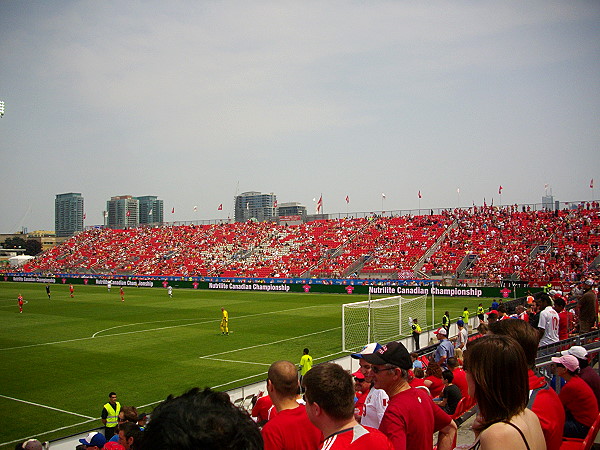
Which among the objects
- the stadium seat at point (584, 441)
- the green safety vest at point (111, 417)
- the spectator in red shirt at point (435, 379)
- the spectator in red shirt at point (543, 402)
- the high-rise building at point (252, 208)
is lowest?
the green safety vest at point (111, 417)

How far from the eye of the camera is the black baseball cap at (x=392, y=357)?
4.21 meters

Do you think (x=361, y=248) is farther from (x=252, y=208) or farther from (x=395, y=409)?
(x=252, y=208)

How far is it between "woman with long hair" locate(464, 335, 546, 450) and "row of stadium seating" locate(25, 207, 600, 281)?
42814mm

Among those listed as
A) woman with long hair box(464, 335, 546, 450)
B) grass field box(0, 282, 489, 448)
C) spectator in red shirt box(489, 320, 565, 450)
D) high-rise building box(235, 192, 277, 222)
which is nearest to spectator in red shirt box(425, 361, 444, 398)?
spectator in red shirt box(489, 320, 565, 450)

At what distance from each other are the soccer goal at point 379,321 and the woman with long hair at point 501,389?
2084 cm

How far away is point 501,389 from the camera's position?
279cm

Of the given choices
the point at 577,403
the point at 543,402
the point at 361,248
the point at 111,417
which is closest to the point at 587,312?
the point at 577,403

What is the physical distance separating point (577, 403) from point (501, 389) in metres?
3.34

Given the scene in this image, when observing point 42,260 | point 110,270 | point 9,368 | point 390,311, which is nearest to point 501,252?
point 390,311

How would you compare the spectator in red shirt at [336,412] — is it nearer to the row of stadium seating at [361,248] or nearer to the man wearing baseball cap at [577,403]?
the man wearing baseball cap at [577,403]

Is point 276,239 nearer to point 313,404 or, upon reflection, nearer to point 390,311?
point 390,311

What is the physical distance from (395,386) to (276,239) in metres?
71.1

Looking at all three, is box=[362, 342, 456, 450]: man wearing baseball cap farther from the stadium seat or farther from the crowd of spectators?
the stadium seat

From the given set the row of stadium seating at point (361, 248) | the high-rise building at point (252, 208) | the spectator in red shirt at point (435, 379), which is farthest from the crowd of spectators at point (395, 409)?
the high-rise building at point (252, 208)
